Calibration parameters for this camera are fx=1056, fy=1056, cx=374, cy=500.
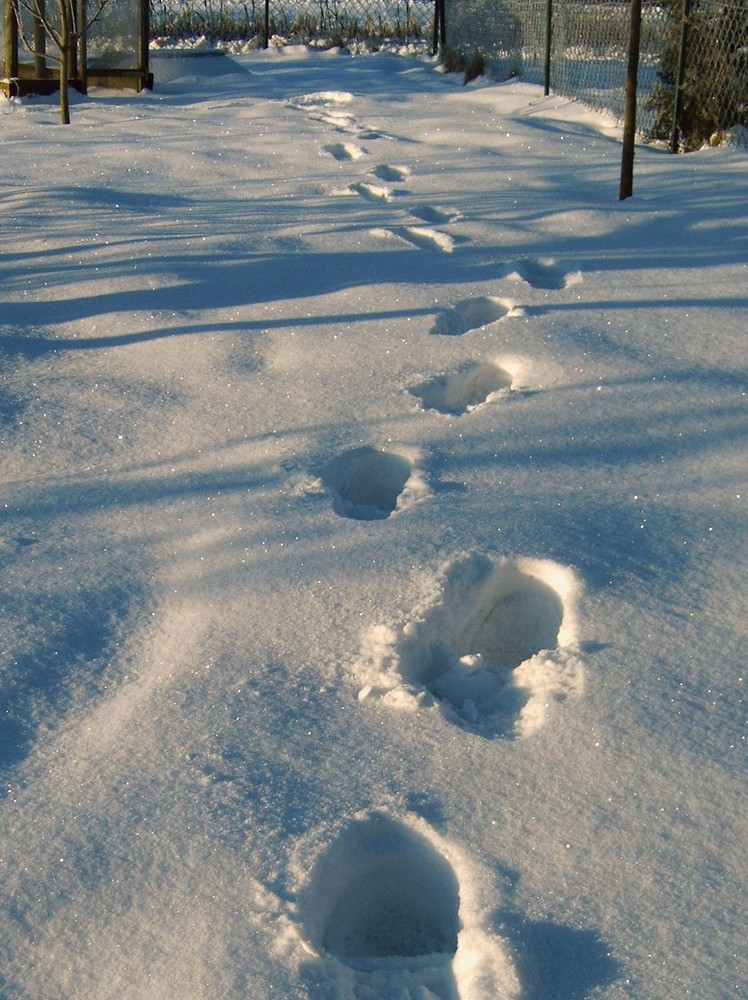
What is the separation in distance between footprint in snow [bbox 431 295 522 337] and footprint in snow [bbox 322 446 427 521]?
3.27 ft

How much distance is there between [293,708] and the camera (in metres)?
2.03

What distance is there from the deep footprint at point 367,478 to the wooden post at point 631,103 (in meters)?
2.82

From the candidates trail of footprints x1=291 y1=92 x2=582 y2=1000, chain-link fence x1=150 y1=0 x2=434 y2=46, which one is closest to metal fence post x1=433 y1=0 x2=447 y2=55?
chain-link fence x1=150 y1=0 x2=434 y2=46

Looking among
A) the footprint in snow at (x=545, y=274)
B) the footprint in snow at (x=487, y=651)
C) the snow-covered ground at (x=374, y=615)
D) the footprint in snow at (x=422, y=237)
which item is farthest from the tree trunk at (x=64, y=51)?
the footprint in snow at (x=487, y=651)

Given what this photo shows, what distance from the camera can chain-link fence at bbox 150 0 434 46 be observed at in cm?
1781

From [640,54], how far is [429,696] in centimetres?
832

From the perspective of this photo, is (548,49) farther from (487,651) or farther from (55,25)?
(487,651)

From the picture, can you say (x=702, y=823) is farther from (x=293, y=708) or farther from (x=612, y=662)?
(x=293, y=708)

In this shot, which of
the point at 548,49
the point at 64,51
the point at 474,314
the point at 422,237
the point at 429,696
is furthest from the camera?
the point at 548,49

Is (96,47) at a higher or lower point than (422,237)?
higher

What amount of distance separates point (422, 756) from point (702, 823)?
1.60 ft

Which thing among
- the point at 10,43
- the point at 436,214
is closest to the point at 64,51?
the point at 10,43

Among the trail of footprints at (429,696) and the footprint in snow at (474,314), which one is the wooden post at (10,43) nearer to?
the footprint in snow at (474,314)

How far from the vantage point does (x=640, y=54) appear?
894 cm
